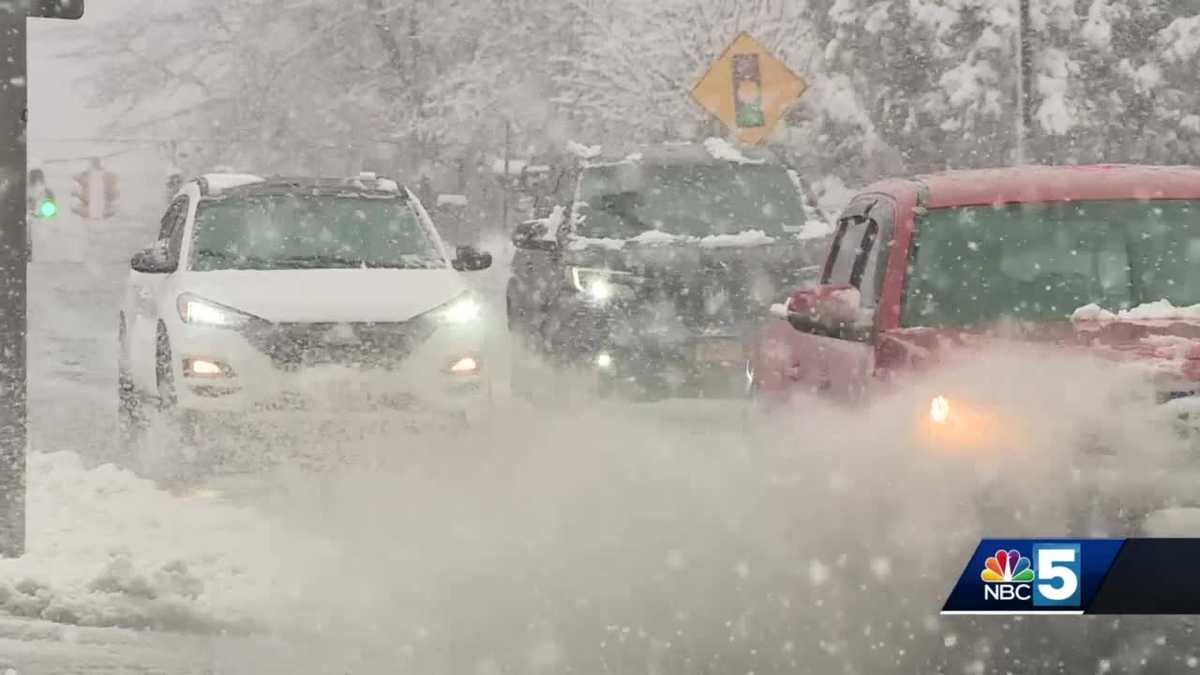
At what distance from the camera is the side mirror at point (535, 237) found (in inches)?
588

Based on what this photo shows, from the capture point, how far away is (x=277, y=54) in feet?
151

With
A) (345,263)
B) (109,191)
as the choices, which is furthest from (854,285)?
(109,191)

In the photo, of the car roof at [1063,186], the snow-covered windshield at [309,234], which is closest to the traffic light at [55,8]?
the car roof at [1063,186]

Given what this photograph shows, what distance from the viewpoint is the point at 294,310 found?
11617mm

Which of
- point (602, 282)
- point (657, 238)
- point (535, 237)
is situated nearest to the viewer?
point (602, 282)

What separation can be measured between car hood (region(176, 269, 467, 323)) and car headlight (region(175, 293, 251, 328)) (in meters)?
0.04

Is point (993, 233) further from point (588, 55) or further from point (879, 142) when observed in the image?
point (588, 55)

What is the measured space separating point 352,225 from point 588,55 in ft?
97.8

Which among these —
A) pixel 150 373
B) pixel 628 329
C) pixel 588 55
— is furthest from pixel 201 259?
pixel 588 55

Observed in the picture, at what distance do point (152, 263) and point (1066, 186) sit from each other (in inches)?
255

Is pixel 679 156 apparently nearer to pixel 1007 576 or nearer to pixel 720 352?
pixel 720 352

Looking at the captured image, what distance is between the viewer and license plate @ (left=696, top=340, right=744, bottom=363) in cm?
1385

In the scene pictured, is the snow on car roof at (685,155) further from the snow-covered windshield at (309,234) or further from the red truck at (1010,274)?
the red truck at (1010,274)

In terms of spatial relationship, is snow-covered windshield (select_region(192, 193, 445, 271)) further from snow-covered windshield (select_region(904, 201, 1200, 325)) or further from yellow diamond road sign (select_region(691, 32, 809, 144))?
yellow diamond road sign (select_region(691, 32, 809, 144))
